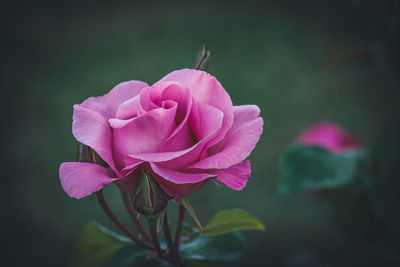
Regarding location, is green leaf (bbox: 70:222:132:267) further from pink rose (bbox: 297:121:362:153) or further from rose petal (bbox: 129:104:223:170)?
pink rose (bbox: 297:121:362:153)

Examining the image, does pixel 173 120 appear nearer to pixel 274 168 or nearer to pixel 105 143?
pixel 105 143

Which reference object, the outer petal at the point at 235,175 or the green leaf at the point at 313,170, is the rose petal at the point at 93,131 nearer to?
the outer petal at the point at 235,175

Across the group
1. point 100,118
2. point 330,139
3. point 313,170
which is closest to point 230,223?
point 100,118

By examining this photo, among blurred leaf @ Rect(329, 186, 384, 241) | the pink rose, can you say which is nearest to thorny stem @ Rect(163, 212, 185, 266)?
blurred leaf @ Rect(329, 186, 384, 241)

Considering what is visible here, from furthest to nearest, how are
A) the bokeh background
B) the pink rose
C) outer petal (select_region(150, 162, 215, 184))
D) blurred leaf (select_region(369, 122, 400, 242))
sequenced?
the bokeh background < the pink rose < blurred leaf (select_region(369, 122, 400, 242)) < outer petal (select_region(150, 162, 215, 184))

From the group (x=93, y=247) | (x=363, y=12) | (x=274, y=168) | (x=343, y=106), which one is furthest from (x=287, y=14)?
(x=93, y=247)

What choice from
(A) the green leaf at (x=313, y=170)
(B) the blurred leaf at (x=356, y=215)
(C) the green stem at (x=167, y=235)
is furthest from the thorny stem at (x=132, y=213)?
(B) the blurred leaf at (x=356, y=215)

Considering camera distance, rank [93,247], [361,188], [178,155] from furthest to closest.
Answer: [361,188], [93,247], [178,155]


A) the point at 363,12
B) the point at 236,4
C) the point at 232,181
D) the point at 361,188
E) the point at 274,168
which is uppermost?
the point at 236,4

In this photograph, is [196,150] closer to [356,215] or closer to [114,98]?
[114,98]
